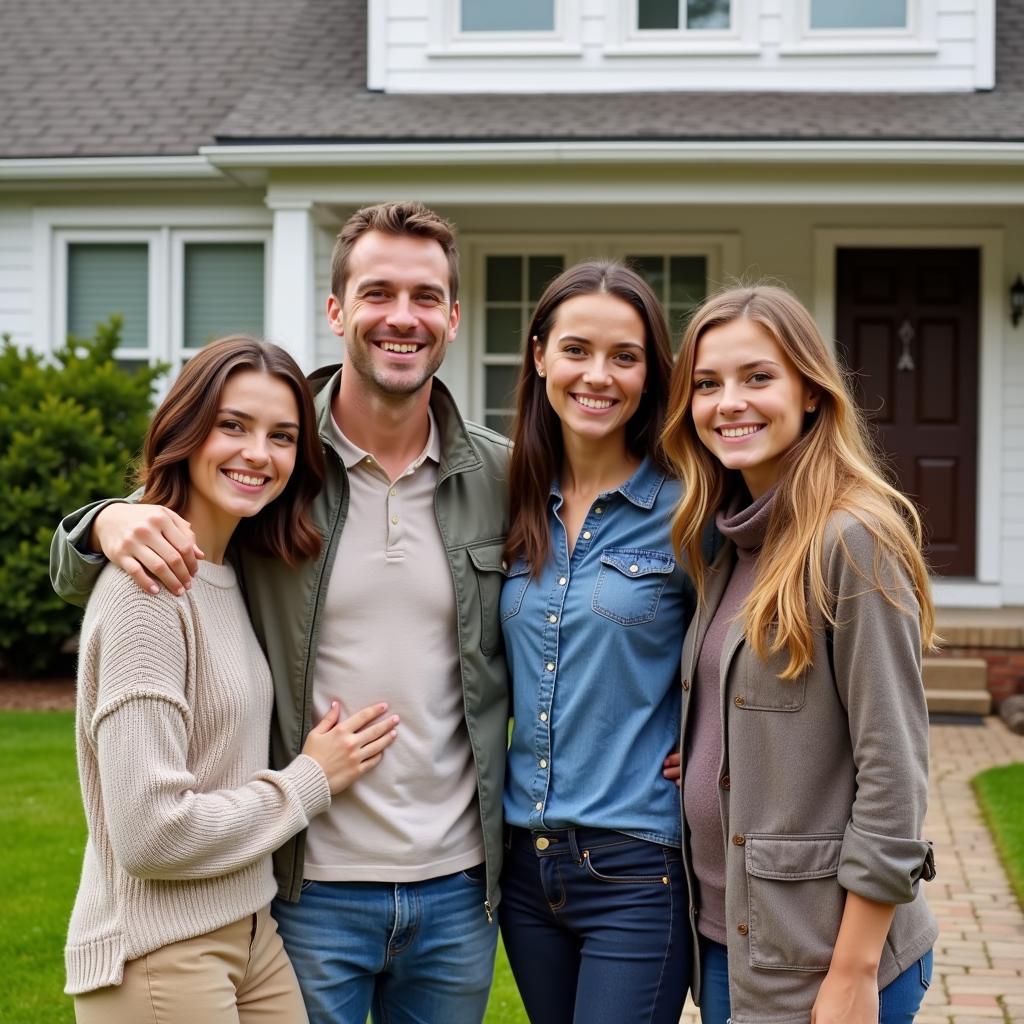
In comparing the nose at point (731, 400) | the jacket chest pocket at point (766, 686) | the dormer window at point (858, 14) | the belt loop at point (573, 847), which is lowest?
the belt loop at point (573, 847)

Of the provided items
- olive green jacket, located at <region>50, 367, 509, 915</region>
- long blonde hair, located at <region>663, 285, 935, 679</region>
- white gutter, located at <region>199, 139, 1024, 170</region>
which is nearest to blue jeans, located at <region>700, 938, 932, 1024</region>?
olive green jacket, located at <region>50, 367, 509, 915</region>

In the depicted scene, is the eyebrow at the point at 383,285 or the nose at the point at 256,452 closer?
the nose at the point at 256,452

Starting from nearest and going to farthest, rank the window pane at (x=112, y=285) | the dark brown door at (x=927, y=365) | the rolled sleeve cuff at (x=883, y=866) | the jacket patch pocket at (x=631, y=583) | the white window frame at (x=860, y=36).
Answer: the rolled sleeve cuff at (x=883, y=866), the jacket patch pocket at (x=631, y=583), the white window frame at (x=860, y=36), the dark brown door at (x=927, y=365), the window pane at (x=112, y=285)

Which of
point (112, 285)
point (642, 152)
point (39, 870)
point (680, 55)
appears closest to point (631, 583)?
point (39, 870)

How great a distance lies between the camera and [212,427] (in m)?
2.64

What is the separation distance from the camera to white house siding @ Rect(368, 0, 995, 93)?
389 inches

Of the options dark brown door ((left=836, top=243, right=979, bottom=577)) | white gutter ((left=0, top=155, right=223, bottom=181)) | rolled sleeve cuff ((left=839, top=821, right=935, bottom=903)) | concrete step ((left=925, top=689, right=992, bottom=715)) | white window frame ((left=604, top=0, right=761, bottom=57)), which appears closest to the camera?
rolled sleeve cuff ((left=839, top=821, right=935, bottom=903))

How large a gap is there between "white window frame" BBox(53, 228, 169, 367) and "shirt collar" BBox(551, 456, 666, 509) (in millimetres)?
8343

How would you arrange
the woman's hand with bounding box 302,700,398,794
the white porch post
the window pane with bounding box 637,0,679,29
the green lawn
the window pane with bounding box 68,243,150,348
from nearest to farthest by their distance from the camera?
the woman's hand with bounding box 302,700,398,794 < the green lawn < the white porch post < the window pane with bounding box 637,0,679,29 < the window pane with bounding box 68,243,150,348

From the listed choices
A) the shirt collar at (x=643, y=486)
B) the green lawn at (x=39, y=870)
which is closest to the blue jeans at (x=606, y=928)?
the shirt collar at (x=643, y=486)

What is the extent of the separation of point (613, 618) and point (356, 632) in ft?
1.79

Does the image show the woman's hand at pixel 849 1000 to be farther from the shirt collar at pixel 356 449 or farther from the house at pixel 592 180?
the house at pixel 592 180

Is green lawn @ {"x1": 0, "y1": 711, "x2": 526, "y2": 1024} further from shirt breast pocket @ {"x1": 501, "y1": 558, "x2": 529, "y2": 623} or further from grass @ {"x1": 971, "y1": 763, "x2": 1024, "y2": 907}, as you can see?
grass @ {"x1": 971, "y1": 763, "x2": 1024, "y2": 907}

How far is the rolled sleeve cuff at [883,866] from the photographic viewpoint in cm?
230
